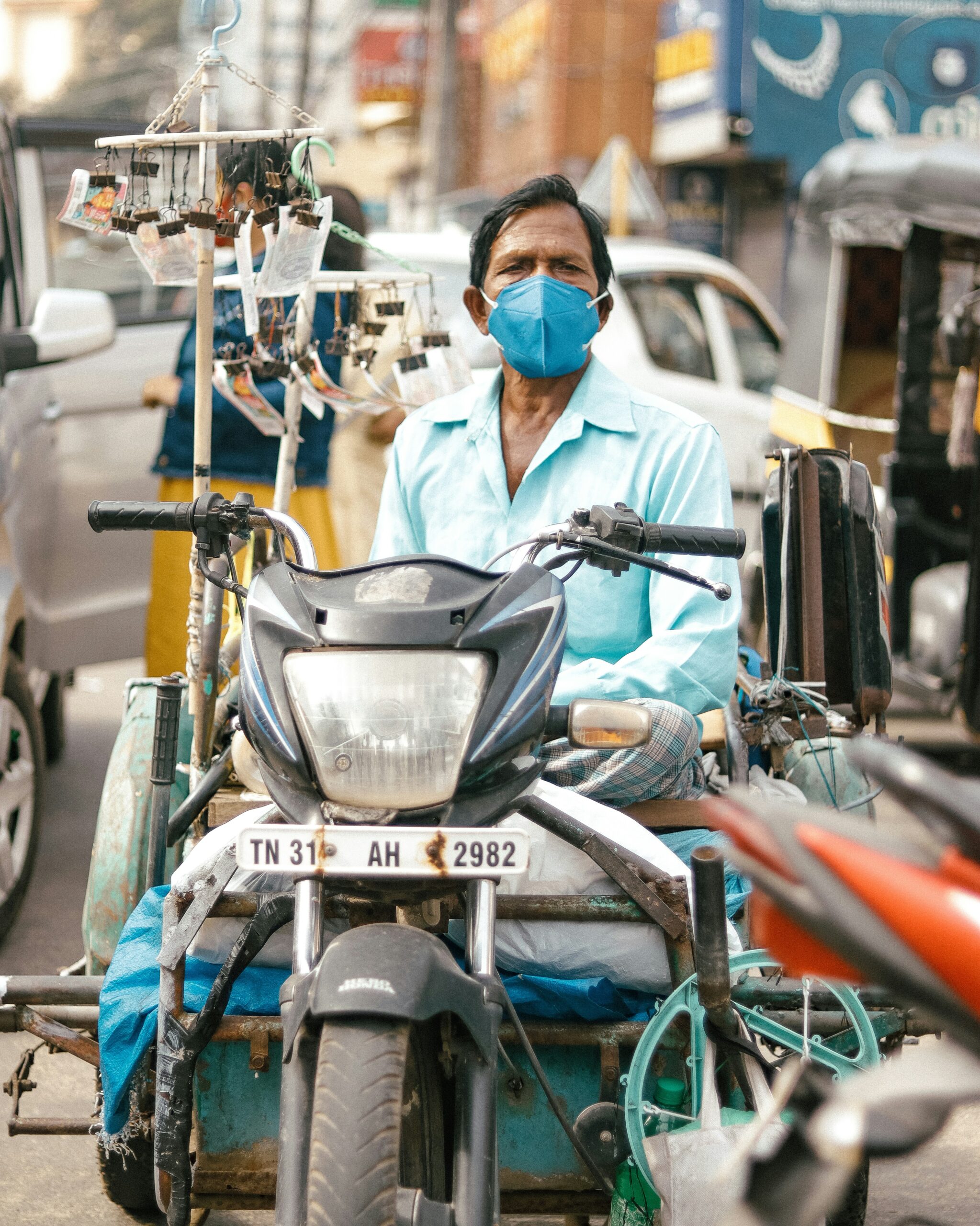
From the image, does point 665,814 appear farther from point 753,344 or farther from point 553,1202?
point 753,344

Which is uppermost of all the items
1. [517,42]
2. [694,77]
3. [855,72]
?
[517,42]

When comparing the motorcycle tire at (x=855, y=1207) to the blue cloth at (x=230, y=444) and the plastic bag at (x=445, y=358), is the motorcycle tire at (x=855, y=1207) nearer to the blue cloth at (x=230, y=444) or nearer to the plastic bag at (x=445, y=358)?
the plastic bag at (x=445, y=358)

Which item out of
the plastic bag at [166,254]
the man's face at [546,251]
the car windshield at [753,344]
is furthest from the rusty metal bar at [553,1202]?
the car windshield at [753,344]

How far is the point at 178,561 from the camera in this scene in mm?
5164

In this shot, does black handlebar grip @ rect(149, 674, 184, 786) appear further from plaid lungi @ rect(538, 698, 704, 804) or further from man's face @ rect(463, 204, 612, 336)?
man's face @ rect(463, 204, 612, 336)

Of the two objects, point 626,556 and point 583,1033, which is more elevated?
point 626,556

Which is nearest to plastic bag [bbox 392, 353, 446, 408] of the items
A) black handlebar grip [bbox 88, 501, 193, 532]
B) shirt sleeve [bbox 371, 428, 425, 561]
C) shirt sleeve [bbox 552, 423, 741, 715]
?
shirt sleeve [bbox 371, 428, 425, 561]

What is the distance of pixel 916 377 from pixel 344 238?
362 centimetres

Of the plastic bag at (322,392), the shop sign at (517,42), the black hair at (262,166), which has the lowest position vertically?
the plastic bag at (322,392)

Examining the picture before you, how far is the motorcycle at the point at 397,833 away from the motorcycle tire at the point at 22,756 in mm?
2674

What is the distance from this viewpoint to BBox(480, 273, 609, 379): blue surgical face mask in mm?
3193

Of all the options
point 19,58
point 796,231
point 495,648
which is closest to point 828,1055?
point 495,648

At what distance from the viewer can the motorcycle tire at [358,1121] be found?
183 centimetres

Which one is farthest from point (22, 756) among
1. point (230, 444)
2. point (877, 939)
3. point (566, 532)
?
point (877, 939)
